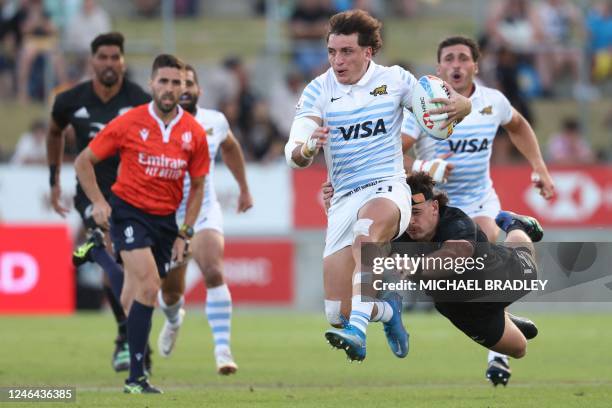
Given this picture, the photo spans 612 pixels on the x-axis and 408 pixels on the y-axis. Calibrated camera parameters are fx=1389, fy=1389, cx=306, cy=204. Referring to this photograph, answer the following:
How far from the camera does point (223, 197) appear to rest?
69.2 feet

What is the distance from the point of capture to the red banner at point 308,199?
21.4m

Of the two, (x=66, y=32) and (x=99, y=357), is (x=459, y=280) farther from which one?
(x=66, y=32)

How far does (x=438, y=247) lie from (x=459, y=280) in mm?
318

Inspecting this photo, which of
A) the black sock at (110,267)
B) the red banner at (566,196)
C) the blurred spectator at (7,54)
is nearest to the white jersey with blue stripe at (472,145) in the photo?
the black sock at (110,267)

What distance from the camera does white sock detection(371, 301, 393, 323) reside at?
9492 mm

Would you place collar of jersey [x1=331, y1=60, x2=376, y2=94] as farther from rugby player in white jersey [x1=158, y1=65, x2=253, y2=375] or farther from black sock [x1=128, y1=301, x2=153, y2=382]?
rugby player in white jersey [x1=158, y1=65, x2=253, y2=375]

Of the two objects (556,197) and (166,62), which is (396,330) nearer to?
(166,62)

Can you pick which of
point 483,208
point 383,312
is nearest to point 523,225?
point 483,208

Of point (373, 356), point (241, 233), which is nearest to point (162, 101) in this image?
point (373, 356)

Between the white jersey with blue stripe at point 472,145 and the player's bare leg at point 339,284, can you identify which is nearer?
the player's bare leg at point 339,284

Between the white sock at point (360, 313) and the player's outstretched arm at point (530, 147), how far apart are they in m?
2.78

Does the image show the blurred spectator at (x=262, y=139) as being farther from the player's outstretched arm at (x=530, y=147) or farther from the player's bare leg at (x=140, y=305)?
the player's bare leg at (x=140, y=305)

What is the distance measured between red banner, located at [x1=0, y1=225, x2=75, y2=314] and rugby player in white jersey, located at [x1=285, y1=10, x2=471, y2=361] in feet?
36.0

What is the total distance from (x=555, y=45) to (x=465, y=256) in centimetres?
1459
